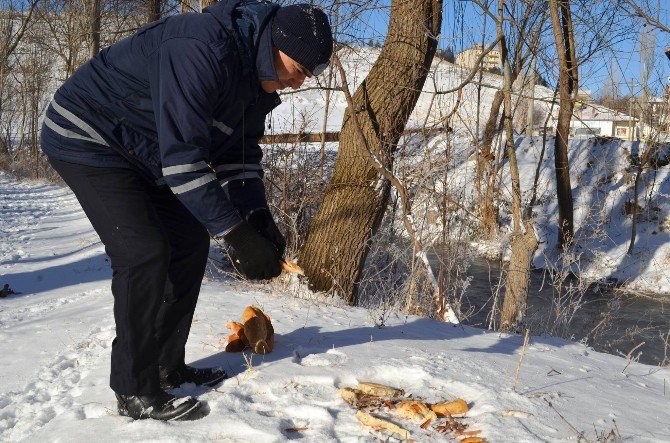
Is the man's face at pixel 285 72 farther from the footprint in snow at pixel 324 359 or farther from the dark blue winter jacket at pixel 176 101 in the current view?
the footprint in snow at pixel 324 359

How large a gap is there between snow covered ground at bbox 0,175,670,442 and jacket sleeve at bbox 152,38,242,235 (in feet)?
3.00

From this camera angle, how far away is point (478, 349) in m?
4.15

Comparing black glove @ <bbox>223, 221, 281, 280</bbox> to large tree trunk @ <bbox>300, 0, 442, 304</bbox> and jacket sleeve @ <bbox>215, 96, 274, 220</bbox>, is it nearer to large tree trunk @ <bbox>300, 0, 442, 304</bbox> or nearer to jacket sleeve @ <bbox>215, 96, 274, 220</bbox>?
jacket sleeve @ <bbox>215, 96, 274, 220</bbox>

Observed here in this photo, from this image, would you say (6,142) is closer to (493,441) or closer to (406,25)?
(406,25)

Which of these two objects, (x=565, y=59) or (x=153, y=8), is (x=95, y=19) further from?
(x=565, y=59)

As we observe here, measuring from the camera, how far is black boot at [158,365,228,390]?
119 inches

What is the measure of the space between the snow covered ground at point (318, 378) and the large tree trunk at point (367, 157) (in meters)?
0.64

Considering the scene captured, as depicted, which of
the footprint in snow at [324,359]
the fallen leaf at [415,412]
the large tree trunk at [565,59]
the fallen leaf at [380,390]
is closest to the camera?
the fallen leaf at [415,412]

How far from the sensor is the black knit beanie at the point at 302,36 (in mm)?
2619

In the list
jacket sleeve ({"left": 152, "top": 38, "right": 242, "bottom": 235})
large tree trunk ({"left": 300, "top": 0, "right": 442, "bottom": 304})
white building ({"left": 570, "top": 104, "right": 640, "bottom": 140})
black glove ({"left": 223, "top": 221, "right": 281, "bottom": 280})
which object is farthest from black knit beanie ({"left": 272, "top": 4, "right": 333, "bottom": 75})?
white building ({"left": 570, "top": 104, "right": 640, "bottom": 140})

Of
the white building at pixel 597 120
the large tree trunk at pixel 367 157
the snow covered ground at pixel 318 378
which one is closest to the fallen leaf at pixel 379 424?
the snow covered ground at pixel 318 378

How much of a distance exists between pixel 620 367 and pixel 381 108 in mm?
3082

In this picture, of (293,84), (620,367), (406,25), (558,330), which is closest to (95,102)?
(293,84)

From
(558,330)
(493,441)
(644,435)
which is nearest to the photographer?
(493,441)
